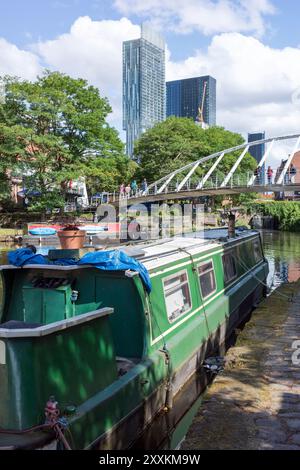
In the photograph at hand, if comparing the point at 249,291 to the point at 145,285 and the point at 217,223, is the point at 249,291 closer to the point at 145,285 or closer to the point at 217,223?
the point at 145,285

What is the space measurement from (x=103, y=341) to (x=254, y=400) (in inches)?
94.1

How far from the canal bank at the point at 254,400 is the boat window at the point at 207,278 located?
1.17 m

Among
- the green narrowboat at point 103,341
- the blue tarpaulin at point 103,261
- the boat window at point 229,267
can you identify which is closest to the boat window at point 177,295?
the green narrowboat at point 103,341

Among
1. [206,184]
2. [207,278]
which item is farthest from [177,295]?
[206,184]

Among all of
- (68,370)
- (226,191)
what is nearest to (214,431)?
(68,370)

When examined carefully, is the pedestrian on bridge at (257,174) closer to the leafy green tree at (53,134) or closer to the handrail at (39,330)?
the leafy green tree at (53,134)

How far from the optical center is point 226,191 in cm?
4841

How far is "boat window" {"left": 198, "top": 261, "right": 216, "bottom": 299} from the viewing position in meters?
9.47

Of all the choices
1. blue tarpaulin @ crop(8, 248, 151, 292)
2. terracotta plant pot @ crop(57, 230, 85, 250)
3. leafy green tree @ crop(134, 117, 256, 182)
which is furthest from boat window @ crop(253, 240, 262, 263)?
leafy green tree @ crop(134, 117, 256, 182)

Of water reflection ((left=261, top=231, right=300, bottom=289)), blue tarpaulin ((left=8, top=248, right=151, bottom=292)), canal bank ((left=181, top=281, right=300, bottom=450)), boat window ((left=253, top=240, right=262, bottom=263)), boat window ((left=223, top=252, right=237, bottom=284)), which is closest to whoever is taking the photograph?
canal bank ((left=181, top=281, right=300, bottom=450))

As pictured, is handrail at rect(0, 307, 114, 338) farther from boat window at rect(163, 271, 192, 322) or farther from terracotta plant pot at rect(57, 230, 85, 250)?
terracotta plant pot at rect(57, 230, 85, 250)

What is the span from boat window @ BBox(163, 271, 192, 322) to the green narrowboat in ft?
0.06

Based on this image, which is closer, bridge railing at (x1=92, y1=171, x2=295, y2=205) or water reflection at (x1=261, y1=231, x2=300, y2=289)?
water reflection at (x1=261, y1=231, x2=300, y2=289)

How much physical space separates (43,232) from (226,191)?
2286 centimetres
